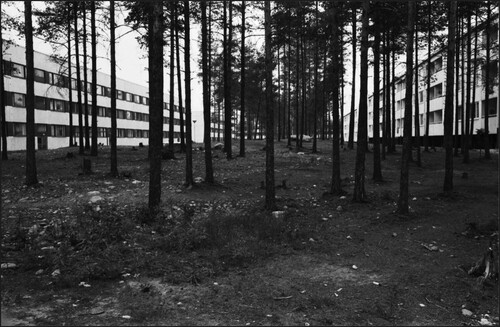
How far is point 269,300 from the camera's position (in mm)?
6020

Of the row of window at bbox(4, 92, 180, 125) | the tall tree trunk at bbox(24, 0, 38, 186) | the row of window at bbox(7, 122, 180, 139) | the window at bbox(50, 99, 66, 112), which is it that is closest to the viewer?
the tall tree trunk at bbox(24, 0, 38, 186)

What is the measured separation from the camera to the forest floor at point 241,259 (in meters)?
5.59

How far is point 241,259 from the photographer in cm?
778

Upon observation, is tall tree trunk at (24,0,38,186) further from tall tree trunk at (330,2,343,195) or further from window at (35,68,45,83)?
window at (35,68,45,83)

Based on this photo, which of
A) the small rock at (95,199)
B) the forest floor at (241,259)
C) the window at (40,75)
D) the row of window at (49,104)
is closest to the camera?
the forest floor at (241,259)

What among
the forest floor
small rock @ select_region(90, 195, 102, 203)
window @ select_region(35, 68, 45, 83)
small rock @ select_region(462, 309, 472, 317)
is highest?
window @ select_region(35, 68, 45, 83)

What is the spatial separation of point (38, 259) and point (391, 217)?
32.4ft

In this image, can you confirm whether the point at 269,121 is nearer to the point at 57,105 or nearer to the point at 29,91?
the point at 29,91

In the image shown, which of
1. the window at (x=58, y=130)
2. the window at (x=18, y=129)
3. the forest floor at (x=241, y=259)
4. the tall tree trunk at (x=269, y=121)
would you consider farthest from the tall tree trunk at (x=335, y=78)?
the window at (x=58, y=130)

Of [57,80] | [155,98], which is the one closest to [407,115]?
[155,98]

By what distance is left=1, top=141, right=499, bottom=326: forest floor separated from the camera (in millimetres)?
5590

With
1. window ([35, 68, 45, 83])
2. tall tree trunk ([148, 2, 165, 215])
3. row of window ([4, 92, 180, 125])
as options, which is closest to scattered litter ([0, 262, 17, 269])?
tall tree trunk ([148, 2, 165, 215])

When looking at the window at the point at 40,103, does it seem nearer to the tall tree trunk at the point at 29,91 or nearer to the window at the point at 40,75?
the window at the point at 40,75

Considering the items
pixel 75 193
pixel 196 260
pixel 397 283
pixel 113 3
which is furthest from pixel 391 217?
pixel 113 3
